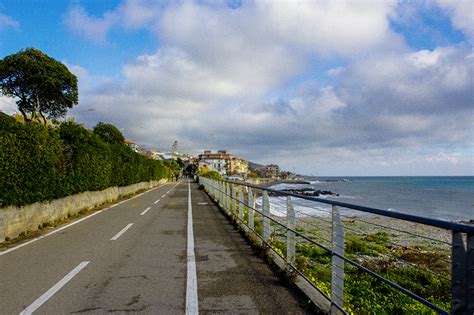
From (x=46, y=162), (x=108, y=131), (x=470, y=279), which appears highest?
(x=108, y=131)

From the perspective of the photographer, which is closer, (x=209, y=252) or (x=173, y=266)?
(x=173, y=266)

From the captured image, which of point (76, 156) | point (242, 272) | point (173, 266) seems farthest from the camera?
point (76, 156)

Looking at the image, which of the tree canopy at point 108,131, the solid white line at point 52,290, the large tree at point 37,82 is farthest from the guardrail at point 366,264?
the tree canopy at point 108,131

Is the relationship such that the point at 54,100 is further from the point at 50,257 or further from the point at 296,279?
the point at 296,279

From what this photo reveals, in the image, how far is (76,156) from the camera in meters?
14.9

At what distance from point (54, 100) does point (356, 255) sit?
45349 mm

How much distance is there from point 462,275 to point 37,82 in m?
49.5

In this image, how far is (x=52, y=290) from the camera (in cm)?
497

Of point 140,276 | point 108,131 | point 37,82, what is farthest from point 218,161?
point 140,276

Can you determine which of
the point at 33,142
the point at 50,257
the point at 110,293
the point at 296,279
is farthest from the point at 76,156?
the point at 296,279

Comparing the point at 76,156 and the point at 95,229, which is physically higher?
the point at 76,156

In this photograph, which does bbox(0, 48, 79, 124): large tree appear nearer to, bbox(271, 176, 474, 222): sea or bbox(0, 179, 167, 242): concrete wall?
bbox(0, 179, 167, 242): concrete wall

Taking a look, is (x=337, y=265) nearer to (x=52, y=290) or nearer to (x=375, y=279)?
(x=52, y=290)

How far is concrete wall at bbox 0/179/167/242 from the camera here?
884 cm
